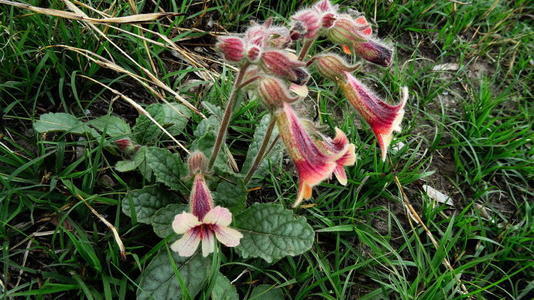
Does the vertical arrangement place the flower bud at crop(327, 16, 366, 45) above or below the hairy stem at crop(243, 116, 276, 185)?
above

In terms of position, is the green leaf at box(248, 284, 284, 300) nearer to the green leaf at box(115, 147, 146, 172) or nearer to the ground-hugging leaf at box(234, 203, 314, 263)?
the ground-hugging leaf at box(234, 203, 314, 263)

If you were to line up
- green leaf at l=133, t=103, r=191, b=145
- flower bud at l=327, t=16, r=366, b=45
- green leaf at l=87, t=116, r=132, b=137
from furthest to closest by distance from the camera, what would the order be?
green leaf at l=133, t=103, r=191, b=145 < green leaf at l=87, t=116, r=132, b=137 < flower bud at l=327, t=16, r=366, b=45

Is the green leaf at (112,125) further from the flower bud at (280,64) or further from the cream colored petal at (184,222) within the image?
the flower bud at (280,64)

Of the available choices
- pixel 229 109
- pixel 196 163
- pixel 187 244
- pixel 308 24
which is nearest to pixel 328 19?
pixel 308 24

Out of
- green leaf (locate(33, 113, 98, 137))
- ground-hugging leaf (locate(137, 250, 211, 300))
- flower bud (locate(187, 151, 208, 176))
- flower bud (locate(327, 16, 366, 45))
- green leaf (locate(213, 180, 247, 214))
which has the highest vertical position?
flower bud (locate(327, 16, 366, 45))

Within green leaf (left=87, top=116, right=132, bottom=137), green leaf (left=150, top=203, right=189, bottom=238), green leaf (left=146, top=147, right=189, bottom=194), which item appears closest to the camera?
green leaf (left=150, top=203, right=189, bottom=238)

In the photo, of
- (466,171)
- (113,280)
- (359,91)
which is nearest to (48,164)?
(113,280)

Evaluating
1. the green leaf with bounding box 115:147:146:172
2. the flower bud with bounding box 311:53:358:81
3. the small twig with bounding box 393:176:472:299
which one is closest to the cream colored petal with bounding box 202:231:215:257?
the green leaf with bounding box 115:147:146:172

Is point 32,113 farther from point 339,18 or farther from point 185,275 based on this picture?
point 339,18
